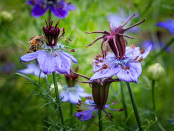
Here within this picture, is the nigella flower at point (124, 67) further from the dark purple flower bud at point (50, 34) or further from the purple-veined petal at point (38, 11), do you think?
the purple-veined petal at point (38, 11)

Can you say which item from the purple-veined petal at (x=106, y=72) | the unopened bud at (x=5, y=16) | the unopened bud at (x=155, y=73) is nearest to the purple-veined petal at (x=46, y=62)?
the purple-veined petal at (x=106, y=72)

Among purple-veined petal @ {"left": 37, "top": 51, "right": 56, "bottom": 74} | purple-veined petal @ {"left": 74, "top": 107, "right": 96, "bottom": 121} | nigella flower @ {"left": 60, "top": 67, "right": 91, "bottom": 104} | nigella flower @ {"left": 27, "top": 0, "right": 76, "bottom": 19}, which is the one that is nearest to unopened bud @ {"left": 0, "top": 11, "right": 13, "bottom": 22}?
nigella flower @ {"left": 27, "top": 0, "right": 76, "bottom": 19}

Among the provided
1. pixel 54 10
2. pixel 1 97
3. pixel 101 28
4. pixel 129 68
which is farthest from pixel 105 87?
pixel 1 97

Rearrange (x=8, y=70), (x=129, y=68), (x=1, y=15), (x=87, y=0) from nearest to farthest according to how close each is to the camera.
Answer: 1. (x=129, y=68)
2. (x=1, y=15)
3. (x=87, y=0)
4. (x=8, y=70)

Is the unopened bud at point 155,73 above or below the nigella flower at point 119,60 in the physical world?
below

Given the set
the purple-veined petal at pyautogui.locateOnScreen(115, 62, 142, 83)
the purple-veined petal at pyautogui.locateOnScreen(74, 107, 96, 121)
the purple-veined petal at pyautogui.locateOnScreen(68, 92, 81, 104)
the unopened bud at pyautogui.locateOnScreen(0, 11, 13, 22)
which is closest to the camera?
the purple-veined petal at pyautogui.locateOnScreen(115, 62, 142, 83)

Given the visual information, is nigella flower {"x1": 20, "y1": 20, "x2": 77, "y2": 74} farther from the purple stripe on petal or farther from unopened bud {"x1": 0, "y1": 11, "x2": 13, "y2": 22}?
unopened bud {"x1": 0, "y1": 11, "x2": 13, "y2": 22}

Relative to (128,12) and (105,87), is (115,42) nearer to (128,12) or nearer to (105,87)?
(105,87)
